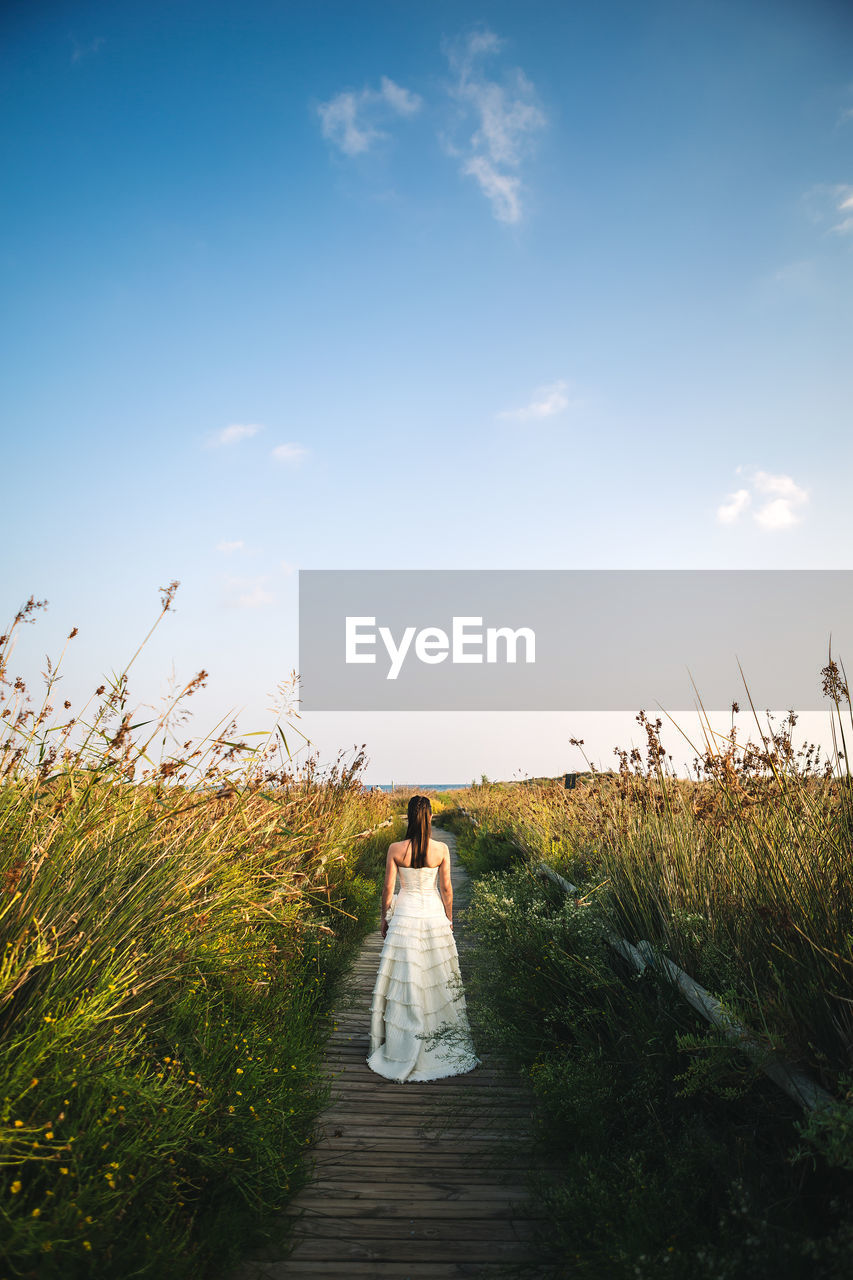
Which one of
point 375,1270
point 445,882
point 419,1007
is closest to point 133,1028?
point 375,1270

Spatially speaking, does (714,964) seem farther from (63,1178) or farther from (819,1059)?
(63,1178)

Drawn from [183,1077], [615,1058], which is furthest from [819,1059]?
[183,1077]

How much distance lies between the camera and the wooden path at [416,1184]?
233cm

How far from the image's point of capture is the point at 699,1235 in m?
1.98

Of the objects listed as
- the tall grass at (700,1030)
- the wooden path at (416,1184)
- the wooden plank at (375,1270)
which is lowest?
the wooden path at (416,1184)

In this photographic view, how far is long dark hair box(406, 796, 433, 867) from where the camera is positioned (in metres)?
5.00

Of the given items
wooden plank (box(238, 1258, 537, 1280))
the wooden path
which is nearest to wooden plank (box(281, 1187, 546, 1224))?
the wooden path

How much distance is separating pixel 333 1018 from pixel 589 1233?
3.18 metres

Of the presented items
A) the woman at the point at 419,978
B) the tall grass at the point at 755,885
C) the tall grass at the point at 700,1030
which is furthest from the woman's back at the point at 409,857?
the tall grass at the point at 755,885

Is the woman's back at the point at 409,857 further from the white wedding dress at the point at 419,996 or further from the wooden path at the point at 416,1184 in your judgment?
the wooden path at the point at 416,1184

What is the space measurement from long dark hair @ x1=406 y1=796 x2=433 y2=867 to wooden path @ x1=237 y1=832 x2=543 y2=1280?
1.36 meters

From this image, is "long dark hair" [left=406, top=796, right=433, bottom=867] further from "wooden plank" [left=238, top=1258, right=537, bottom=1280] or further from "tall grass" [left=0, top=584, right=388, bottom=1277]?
"wooden plank" [left=238, top=1258, right=537, bottom=1280]

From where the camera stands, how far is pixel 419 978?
15.0 feet

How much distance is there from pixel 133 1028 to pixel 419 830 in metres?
2.68
